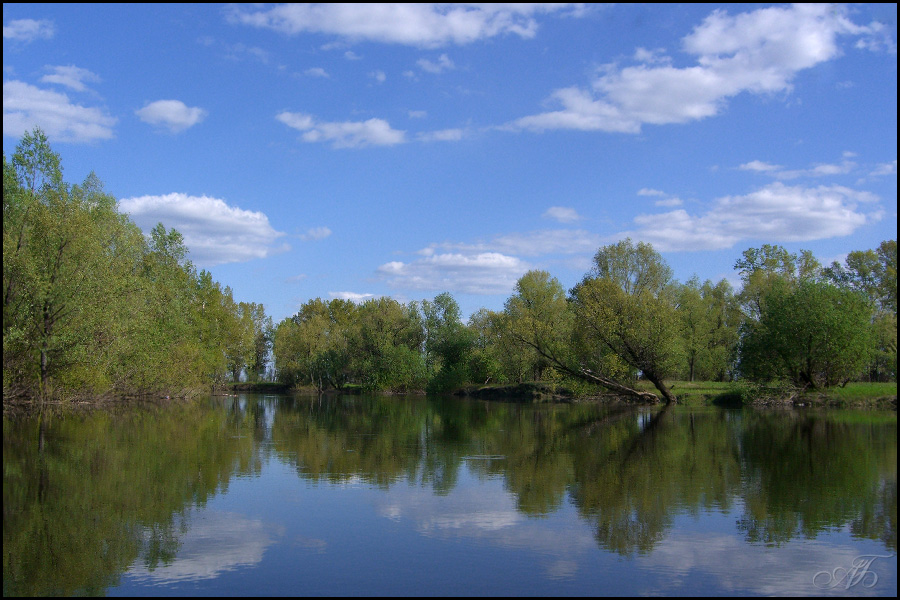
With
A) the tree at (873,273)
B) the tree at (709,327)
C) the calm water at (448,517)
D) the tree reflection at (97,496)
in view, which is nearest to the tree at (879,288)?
the tree at (873,273)

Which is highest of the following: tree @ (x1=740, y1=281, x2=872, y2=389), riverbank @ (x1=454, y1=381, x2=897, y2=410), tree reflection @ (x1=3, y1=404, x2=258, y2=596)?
tree @ (x1=740, y1=281, x2=872, y2=389)

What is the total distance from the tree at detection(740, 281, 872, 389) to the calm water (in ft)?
57.7

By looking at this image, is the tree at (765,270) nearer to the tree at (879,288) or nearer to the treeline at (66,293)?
the tree at (879,288)

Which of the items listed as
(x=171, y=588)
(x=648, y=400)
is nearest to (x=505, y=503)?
(x=171, y=588)

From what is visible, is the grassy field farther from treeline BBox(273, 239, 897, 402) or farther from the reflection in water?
the reflection in water

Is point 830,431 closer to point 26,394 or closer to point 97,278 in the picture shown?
point 97,278

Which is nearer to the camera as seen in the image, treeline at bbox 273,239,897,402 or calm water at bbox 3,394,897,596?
calm water at bbox 3,394,897,596

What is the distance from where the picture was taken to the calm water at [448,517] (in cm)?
755

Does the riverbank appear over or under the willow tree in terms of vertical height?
under

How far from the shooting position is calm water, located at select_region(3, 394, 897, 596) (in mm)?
7555

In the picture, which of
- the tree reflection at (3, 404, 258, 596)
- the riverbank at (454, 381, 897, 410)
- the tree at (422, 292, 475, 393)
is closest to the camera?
the tree reflection at (3, 404, 258, 596)

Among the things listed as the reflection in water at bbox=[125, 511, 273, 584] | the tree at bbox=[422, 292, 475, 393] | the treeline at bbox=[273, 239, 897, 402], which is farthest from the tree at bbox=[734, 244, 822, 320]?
the reflection in water at bbox=[125, 511, 273, 584]

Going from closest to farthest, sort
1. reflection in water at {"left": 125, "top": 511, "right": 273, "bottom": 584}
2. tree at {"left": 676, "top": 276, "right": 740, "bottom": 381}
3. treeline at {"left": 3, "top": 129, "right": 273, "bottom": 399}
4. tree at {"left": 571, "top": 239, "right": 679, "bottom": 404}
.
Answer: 1. reflection in water at {"left": 125, "top": 511, "right": 273, "bottom": 584}
2. treeline at {"left": 3, "top": 129, "right": 273, "bottom": 399}
3. tree at {"left": 571, "top": 239, "right": 679, "bottom": 404}
4. tree at {"left": 676, "top": 276, "right": 740, "bottom": 381}

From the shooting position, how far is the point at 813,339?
36.4 m
